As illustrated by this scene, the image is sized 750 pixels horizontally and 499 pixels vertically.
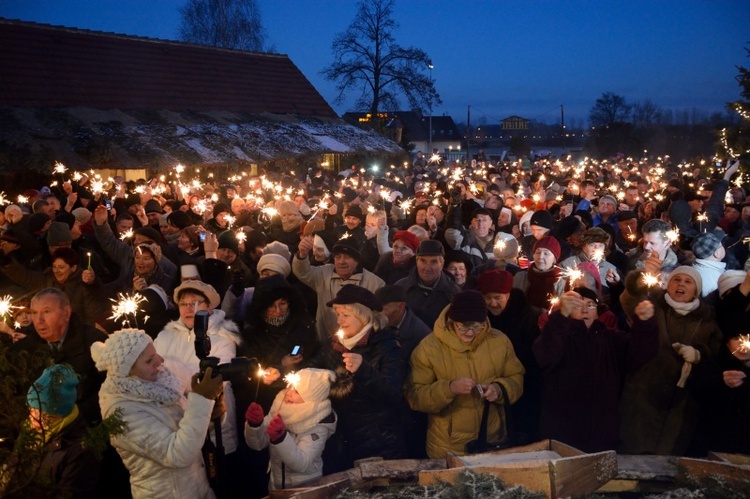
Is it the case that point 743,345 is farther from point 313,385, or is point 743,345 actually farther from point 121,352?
point 121,352

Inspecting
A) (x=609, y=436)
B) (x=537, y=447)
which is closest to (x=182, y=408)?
(x=537, y=447)

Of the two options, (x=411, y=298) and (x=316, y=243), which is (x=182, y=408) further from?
(x=316, y=243)

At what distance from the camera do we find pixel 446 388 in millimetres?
4352

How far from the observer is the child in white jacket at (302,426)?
13.4 feet

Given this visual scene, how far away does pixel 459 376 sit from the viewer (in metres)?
4.53

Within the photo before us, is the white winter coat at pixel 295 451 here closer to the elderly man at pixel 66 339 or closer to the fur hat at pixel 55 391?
the fur hat at pixel 55 391

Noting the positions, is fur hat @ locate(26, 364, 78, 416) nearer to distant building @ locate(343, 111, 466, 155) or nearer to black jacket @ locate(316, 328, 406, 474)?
→ black jacket @ locate(316, 328, 406, 474)

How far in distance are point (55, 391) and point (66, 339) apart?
1.77 meters

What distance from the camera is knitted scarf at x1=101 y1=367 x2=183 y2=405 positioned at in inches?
142

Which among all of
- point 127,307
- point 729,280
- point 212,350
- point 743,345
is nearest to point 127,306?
point 127,307

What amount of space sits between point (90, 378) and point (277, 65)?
2921cm

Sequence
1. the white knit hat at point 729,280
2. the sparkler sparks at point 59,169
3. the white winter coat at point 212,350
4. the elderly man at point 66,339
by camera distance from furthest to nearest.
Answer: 1. the sparkler sparks at point 59,169
2. the white knit hat at point 729,280
3. the elderly man at point 66,339
4. the white winter coat at point 212,350

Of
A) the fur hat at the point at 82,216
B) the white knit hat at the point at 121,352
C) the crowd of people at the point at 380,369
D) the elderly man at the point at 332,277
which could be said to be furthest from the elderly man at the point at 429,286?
the fur hat at the point at 82,216

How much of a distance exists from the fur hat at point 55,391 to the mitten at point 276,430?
103 centimetres
